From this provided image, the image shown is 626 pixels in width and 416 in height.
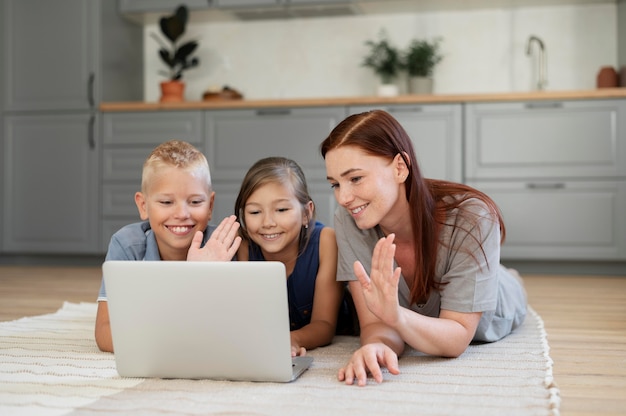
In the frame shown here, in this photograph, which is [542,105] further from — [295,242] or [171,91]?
[295,242]

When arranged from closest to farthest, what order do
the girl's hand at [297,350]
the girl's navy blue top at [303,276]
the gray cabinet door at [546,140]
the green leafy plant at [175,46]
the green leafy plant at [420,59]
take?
the girl's hand at [297,350] → the girl's navy blue top at [303,276] → the gray cabinet door at [546,140] → the green leafy plant at [420,59] → the green leafy plant at [175,46]

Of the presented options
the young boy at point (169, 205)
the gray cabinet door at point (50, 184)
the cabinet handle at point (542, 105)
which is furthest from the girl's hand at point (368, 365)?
the gray cabinet door at point (50, 184)

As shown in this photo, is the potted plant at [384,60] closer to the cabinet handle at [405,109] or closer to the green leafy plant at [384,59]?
the green leafy plant at [384,59]

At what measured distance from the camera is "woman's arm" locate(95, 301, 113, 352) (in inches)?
68.2

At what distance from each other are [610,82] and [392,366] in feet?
10.8

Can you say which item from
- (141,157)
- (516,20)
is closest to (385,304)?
(141,157)

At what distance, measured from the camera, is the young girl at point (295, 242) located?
182 cm

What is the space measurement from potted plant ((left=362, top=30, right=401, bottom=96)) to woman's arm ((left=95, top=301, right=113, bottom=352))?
2.85m

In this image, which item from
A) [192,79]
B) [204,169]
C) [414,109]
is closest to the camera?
[204,169]

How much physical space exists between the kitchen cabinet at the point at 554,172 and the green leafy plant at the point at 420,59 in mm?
495

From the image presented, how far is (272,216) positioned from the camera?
1.82 meters

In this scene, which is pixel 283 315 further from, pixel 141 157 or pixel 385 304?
pixel 141 157

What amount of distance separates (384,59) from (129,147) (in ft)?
5.23

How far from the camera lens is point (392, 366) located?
1.41 m
